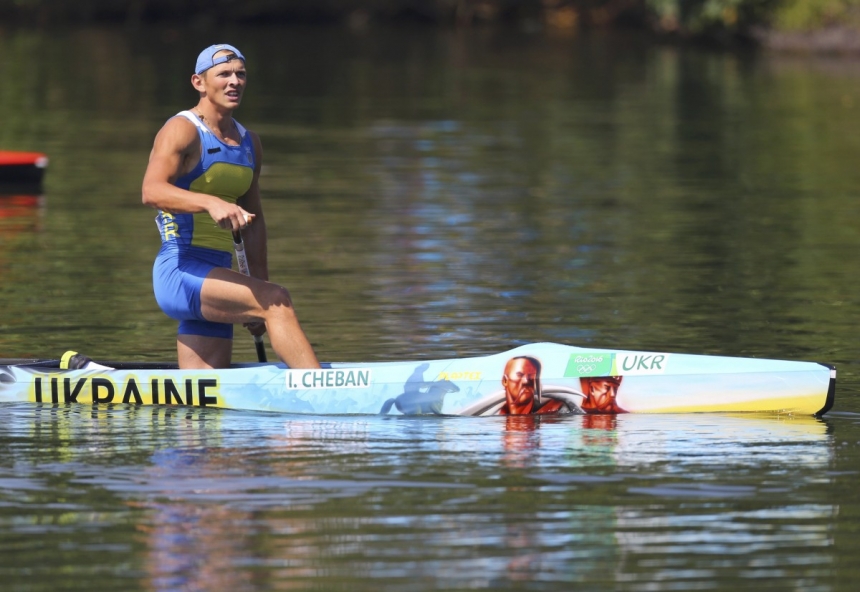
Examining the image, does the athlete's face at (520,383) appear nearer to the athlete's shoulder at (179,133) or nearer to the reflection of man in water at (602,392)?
the reflection of man in water at (602,392)

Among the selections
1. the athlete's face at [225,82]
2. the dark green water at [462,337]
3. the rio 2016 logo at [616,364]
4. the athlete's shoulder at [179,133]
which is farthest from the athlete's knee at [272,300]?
the rio 2016 logo at [616,364]

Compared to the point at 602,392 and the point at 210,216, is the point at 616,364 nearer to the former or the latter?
the point at 602,392

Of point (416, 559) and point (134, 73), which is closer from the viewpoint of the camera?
point (416, 559)

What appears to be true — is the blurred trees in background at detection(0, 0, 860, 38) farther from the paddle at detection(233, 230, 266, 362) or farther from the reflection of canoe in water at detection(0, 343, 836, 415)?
the reflection of canoe in water at detection(0, 343, 836, 415)

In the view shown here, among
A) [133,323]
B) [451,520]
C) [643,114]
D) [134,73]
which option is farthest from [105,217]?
[134,73]

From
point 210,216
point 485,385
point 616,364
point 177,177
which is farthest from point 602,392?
point 177,177

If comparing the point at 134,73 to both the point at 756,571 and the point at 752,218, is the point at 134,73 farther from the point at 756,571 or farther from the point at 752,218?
the point at 756,571

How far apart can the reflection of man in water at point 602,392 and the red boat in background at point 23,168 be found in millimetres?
12206

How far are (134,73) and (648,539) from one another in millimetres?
35529

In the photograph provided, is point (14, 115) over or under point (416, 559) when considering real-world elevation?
over

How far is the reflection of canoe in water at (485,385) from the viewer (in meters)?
8.73

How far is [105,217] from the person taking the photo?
1780 centimetres

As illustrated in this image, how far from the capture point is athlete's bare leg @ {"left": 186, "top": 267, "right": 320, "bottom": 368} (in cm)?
881

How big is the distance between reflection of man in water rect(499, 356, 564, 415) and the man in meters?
1.01
